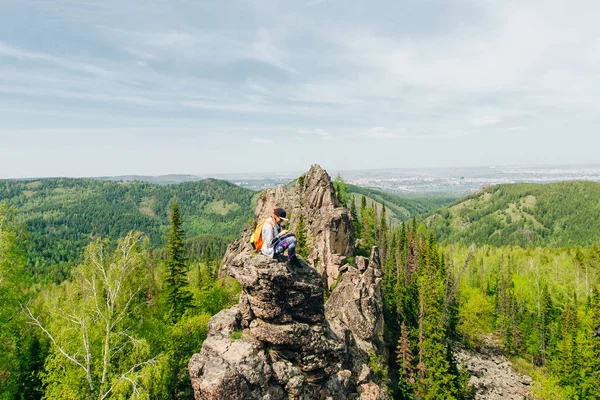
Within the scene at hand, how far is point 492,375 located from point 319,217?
47.7 metres

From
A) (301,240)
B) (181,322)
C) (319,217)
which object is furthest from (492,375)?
(181,322)

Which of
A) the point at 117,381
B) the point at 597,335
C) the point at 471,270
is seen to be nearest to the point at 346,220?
the point at 117,381

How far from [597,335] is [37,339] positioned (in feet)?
261

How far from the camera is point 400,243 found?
93625 millimetres


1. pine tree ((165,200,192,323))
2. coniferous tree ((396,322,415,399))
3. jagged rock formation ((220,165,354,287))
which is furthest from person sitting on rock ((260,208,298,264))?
coniferous tree ((396,322,415,399))

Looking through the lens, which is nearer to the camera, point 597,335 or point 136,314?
point 136,314

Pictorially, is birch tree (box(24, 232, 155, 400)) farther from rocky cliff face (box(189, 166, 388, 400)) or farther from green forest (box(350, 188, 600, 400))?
green forest (box(350, 188, 600, 400))

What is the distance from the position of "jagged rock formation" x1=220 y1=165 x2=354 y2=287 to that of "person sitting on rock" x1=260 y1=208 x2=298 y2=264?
3256 centimetres

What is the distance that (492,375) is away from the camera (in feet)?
224

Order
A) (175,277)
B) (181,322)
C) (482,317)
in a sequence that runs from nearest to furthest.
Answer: (181,322)
(175,277)
(482,317)

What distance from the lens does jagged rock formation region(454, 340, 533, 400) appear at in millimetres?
60469

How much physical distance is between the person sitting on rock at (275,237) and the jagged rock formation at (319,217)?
3256 centimetres

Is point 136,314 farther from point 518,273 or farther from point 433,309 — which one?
point 518,273

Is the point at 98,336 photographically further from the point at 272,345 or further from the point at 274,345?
the point at 274,345
